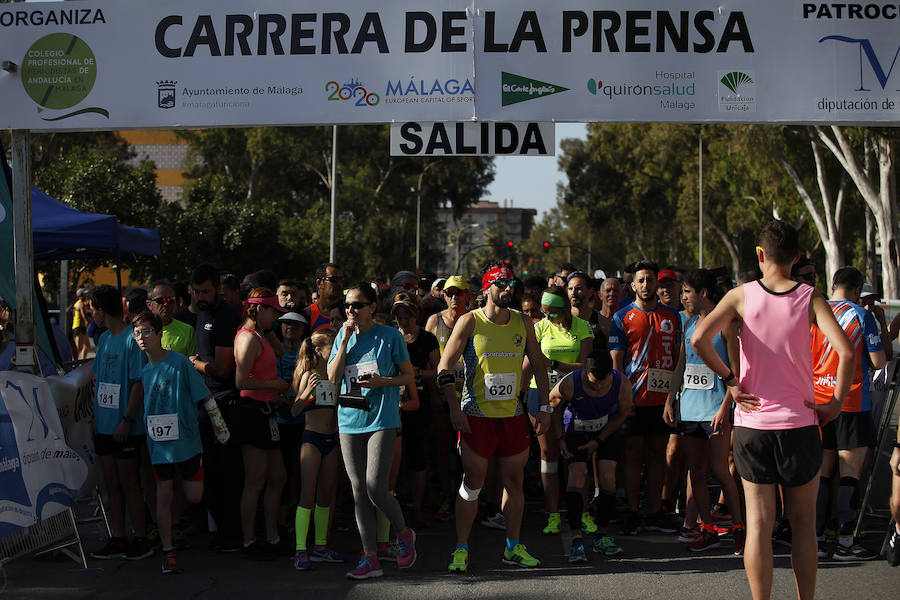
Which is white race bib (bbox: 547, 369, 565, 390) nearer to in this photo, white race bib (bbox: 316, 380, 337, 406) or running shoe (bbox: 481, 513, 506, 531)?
running shoe (bbox: 481, 513, 506, 531)

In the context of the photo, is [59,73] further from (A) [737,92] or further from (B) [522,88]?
(A) [737,92]

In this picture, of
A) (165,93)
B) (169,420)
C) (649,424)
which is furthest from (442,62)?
(169,420)

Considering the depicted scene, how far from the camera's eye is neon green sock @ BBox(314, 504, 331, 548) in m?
6.70

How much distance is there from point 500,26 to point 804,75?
2371 mm

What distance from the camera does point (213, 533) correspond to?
296 inches

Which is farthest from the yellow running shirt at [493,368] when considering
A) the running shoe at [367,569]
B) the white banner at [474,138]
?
the white banner at [474,138]

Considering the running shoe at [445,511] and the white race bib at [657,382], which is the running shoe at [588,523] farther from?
the running shoe at [445,511]

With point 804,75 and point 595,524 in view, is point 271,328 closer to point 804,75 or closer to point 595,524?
point 595,524

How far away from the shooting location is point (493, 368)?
643 centimetres

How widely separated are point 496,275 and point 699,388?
5.83ft

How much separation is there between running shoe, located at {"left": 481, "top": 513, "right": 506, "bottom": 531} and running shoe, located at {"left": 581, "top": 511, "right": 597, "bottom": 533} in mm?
830

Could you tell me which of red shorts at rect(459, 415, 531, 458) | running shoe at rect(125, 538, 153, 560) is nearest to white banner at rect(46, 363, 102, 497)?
running shoe at rect(125, 538, 153, 560)

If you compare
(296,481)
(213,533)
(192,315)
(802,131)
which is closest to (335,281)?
(192,315)

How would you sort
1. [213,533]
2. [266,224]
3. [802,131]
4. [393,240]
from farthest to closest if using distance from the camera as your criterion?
[393,240] → [266,224] → [802,131] → [213,533]
